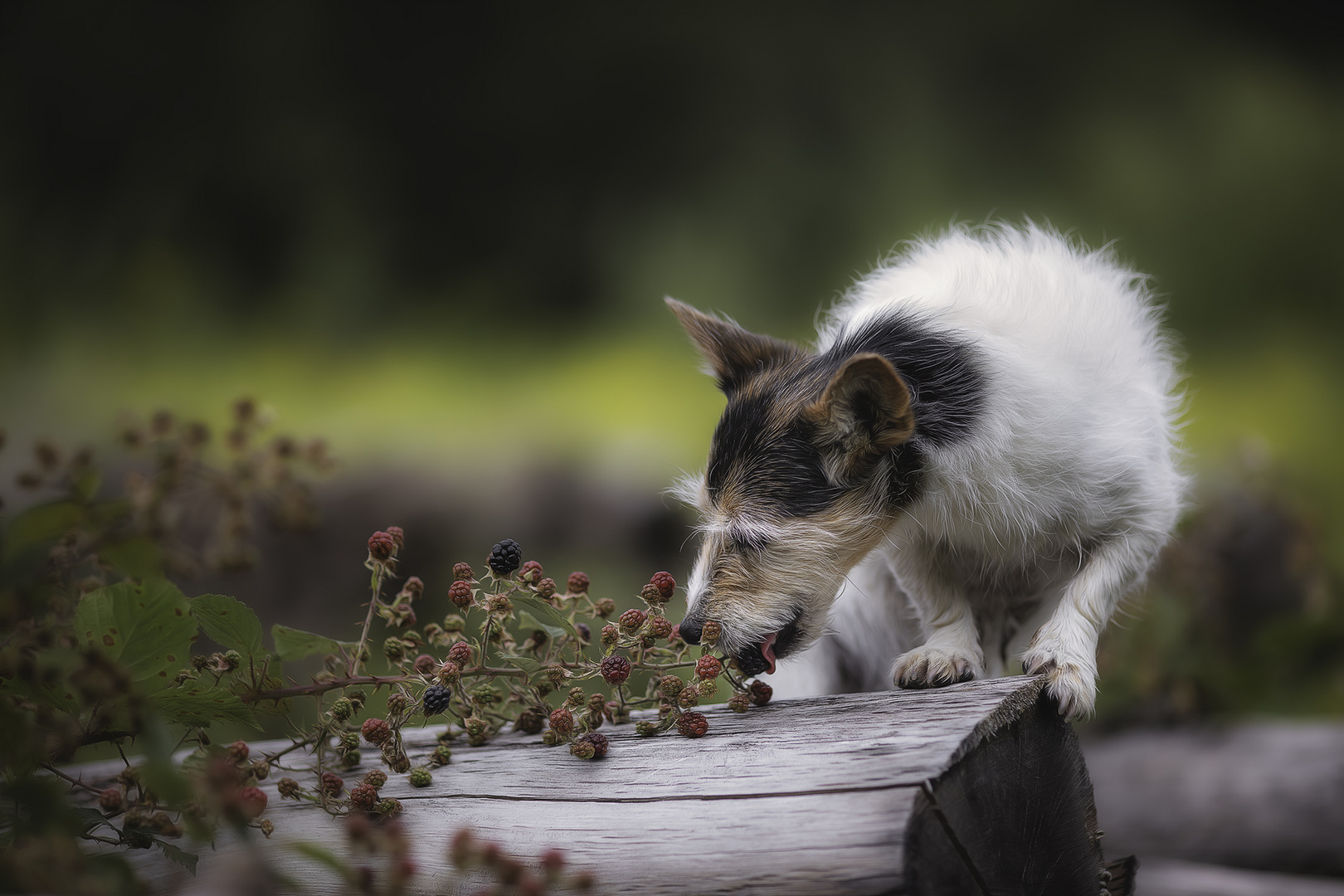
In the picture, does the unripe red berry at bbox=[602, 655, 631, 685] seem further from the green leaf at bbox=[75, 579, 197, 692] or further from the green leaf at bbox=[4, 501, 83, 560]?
the green leaf at bbox=[4, 501, 83, 560]

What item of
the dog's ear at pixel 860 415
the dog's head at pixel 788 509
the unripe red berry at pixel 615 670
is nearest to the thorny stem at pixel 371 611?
the unripe red berry at pixel 615 670

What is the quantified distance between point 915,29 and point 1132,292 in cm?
365

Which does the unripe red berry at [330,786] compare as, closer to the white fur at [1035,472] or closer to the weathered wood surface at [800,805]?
the weathered wood surface at [800,805]

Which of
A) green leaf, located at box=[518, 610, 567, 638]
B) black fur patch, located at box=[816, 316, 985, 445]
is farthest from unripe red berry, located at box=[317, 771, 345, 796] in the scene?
black fur patch, located at box=[816, 316, 985, 445]

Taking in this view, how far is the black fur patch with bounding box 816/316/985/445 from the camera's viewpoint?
5.49ft

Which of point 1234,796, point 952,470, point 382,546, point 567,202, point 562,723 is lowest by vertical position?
point 1234,796

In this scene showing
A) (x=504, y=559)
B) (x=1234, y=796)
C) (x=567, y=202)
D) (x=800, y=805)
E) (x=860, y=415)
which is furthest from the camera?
(x=567, y=202)

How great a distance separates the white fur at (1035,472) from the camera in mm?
1702

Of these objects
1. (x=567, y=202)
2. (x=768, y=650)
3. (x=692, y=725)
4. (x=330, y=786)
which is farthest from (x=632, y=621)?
(x=567, y=202)

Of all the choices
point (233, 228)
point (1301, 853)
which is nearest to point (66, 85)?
point (233, 228)

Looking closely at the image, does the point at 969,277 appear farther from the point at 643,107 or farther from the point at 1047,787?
the point at 643,107

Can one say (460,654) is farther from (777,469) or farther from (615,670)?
(777,469)

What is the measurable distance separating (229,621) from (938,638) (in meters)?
1.28

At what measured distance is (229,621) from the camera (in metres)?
1.39
